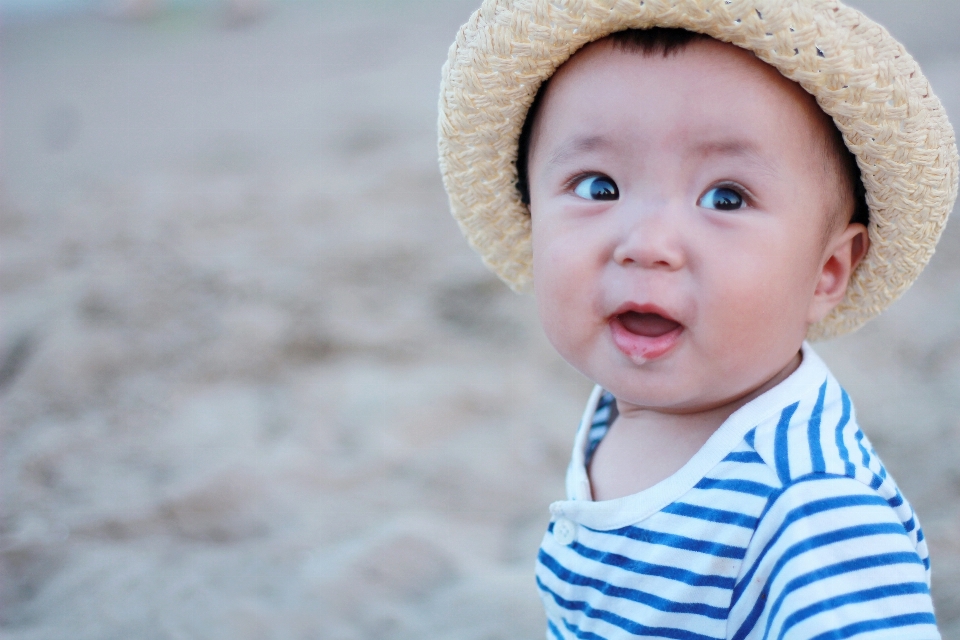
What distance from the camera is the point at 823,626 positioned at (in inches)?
37.3

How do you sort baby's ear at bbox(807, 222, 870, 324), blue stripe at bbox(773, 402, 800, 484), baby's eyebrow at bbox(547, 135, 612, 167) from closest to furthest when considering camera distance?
blue stripe at bbox(773, 402, 800, 484)
baby's eyebrow at bbox(547, 135, 612, 167)
baby's ear at bbox(807, 222, 870, 324)

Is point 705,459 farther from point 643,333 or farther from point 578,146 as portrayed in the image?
point 578,146

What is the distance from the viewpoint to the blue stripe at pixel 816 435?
1.03 m

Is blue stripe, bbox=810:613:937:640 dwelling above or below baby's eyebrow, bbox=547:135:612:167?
below

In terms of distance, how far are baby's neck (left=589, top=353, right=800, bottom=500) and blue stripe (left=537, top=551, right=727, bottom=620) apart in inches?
5.0

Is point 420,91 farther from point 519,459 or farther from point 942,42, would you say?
point 519,459

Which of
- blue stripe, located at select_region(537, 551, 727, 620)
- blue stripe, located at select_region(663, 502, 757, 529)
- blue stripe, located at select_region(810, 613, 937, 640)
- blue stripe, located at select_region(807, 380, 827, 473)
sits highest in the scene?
blue stripe, located at select_region(807, 380, 827, 473)

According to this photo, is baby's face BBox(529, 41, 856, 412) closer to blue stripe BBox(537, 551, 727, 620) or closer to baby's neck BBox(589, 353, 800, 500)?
baby's neck BBox(589, 353, 800, 500)

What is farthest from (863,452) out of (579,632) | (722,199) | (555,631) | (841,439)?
(555,631)

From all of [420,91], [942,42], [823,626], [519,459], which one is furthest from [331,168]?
[823,626]

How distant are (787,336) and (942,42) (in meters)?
4.21

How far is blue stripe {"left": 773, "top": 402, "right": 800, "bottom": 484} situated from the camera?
105cm

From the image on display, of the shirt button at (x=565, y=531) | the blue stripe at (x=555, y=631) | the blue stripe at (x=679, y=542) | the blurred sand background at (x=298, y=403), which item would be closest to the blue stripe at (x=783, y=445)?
the blue stripe at (x=679, y=542)

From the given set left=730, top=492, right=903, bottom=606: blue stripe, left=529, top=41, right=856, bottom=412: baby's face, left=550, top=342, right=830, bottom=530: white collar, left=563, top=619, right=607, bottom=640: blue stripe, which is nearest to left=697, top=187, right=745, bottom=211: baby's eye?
left=529, top=41, right=856, bottom=412: baby's face
